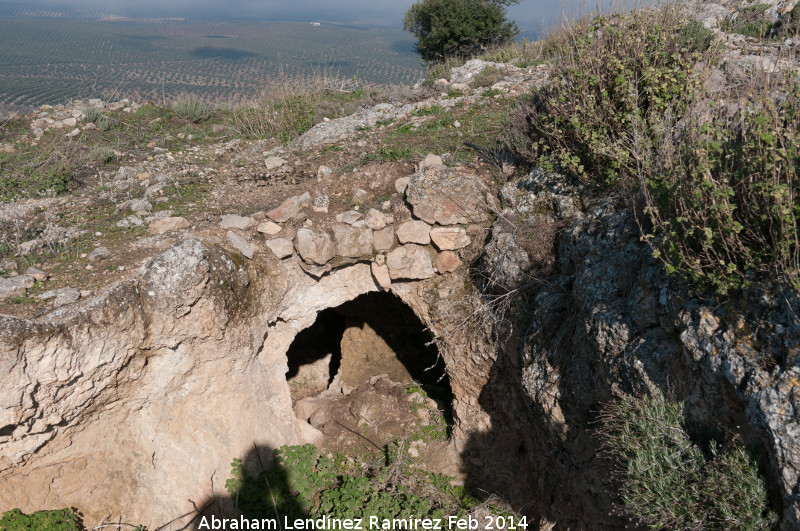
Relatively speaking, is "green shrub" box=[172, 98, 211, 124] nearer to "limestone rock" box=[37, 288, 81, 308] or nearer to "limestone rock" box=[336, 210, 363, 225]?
"limestone rock" box=[336, 210, 363, 225]

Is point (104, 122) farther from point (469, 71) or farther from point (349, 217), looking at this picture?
point (469, 71)

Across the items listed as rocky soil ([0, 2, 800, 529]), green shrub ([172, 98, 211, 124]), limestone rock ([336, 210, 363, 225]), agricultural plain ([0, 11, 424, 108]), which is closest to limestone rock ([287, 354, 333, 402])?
→ rocky soil ([0, 2, 800, 529])

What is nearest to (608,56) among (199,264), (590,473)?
(590,473)

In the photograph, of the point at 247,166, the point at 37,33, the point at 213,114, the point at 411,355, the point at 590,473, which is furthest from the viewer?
the point at 37,33

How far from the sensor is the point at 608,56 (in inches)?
205

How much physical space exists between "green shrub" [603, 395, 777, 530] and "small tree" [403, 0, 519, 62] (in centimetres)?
1597

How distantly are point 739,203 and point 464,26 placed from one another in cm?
1591

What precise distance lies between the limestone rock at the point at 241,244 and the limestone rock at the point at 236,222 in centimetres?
18

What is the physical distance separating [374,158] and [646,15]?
3646 mm

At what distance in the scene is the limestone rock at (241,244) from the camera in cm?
564

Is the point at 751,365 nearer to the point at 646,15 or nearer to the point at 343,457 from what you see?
the point at 646,15

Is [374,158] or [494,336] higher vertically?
[374,158]

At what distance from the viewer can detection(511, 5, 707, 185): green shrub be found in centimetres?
484

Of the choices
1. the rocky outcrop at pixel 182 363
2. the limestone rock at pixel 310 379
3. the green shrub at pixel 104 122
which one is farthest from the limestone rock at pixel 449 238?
the green shrub at pixel 104 122
